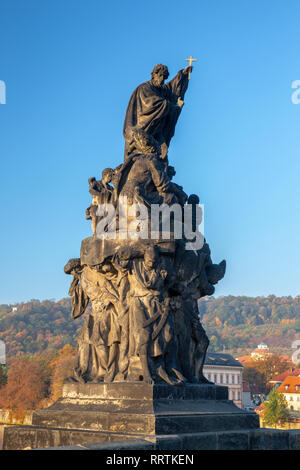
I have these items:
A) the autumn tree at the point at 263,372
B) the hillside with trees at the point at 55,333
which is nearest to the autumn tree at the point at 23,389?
the hillside with trees at the point at 55,333

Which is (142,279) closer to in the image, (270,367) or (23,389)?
(23,389)

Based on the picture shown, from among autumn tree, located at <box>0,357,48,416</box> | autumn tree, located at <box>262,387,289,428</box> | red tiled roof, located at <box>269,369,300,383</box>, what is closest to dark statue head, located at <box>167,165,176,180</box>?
autumn tree, located at <box>0,357,48,416</box>

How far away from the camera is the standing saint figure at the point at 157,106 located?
374 inches

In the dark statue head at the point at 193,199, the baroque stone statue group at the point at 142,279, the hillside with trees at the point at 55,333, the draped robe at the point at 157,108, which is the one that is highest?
the hillside with trees at the point at 55,333

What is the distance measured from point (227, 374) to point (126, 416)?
7030 centimetres

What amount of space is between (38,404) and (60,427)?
146 feet

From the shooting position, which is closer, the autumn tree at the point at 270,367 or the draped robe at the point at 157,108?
the draped robe at the point at 157,108

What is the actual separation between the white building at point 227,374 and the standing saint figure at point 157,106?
208 ft

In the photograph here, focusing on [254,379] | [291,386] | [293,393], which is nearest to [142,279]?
[293,393]

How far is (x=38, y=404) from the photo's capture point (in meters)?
49.4

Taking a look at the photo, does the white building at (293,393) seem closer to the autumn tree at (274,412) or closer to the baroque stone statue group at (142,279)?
the autumn tree at (274,412)
